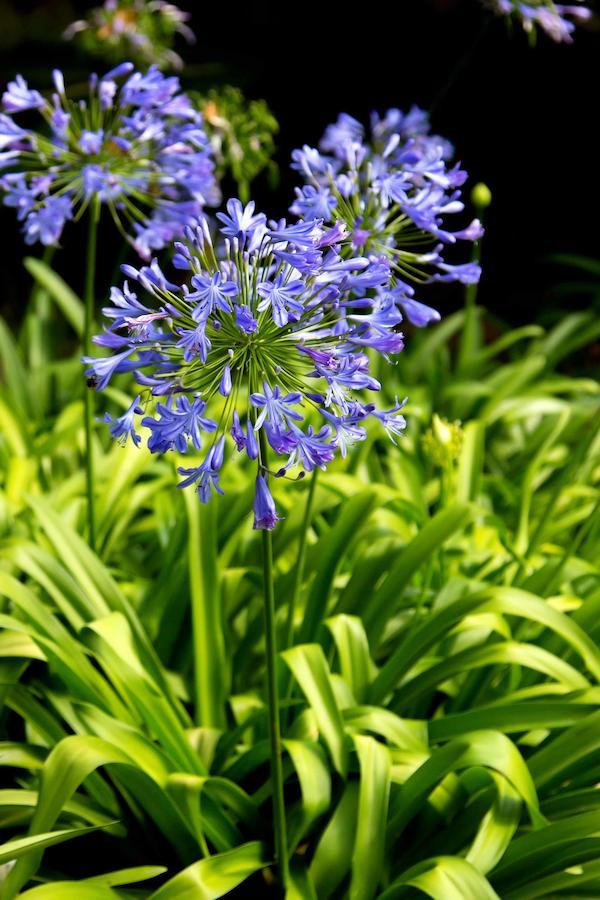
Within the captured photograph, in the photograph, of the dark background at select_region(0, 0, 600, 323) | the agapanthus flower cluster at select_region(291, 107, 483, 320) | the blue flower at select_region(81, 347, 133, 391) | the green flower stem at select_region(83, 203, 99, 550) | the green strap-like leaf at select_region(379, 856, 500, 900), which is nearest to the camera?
the blue flower at select_region(81, 347, 133, 391)

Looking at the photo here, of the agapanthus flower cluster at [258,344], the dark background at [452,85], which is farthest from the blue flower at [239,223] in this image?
the dark background at [452,85]

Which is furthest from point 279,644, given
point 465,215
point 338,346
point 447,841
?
point 465,215

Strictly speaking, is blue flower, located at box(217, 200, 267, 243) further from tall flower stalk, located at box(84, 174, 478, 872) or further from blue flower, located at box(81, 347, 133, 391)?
blue flower, located at box(81, 347, 133, 391)

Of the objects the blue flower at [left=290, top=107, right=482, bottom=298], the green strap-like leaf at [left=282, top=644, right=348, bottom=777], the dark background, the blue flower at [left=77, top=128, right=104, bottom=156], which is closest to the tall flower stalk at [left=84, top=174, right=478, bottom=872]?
the blue flower at [left=290, top=107, right=482, bottom=298]

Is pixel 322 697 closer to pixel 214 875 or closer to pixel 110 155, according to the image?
pixel 214 875

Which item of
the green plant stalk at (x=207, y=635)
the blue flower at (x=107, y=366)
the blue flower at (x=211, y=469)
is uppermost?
the blue flower at (x=107, y=366)

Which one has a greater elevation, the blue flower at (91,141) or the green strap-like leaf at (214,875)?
the blue flower at (91,141)

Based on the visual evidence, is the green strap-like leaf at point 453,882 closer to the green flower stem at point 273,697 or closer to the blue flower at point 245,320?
the green flower stem at point 273,697
